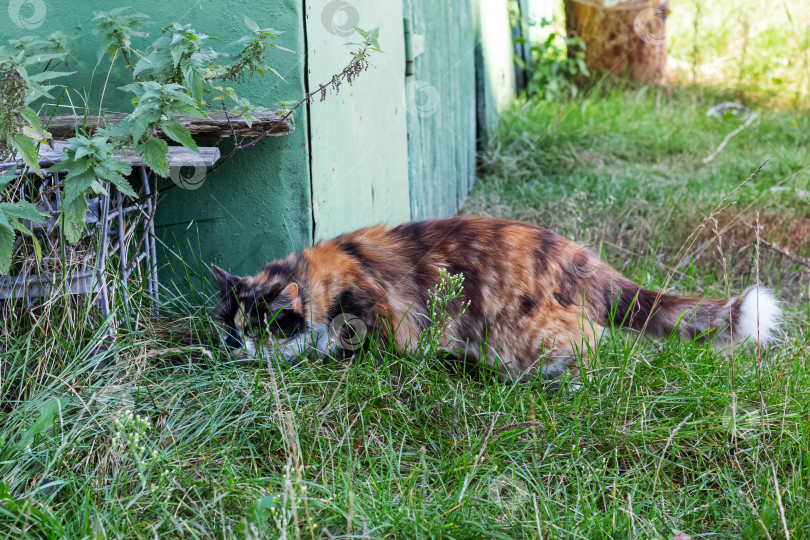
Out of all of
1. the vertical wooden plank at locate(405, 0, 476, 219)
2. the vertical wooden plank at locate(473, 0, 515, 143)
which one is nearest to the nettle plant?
the vertical wooden plank at locate(405, 0, 476, 219)

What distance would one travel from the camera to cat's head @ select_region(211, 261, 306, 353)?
8.14 ft

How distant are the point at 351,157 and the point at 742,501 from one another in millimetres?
2132

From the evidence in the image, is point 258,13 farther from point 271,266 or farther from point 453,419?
point 453,419

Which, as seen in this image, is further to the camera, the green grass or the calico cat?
the calico cat

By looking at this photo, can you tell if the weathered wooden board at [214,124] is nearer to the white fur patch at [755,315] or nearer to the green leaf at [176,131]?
the green leaf at [176,131]

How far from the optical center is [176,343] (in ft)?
8.55

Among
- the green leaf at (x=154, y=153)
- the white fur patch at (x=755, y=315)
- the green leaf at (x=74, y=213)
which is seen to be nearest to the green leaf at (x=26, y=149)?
the green leaf at (x=74, y=213)

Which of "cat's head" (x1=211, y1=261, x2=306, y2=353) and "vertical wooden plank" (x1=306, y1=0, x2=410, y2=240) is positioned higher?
"vertical wooden plank" (x1=306, y1=0, x2=410, y2=240)

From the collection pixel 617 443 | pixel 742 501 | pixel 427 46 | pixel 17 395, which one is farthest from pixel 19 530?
pixel 427 46

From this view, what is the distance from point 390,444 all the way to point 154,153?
A: 1.17 m

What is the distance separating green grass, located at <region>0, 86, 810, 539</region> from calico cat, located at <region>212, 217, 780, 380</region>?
12cm

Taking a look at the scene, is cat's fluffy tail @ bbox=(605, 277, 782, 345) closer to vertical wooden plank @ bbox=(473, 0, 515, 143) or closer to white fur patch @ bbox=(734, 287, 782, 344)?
white fur patch @ bbox=(734, 287, 782, 344)

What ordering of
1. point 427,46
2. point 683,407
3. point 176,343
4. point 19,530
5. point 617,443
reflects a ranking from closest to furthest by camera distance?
point 19,530 → point 617,443 → point 683,407 → point 176,343 → point 427,46

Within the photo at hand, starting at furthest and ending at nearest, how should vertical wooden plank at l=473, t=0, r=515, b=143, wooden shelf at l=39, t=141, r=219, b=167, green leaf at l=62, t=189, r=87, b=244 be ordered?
vertical wooden plank at l=473, t=0, r=515, b=143
wooden shelf at l=39, t=141, r=219, b=167
green leaf at l=62, t=189, r=87, b=244
